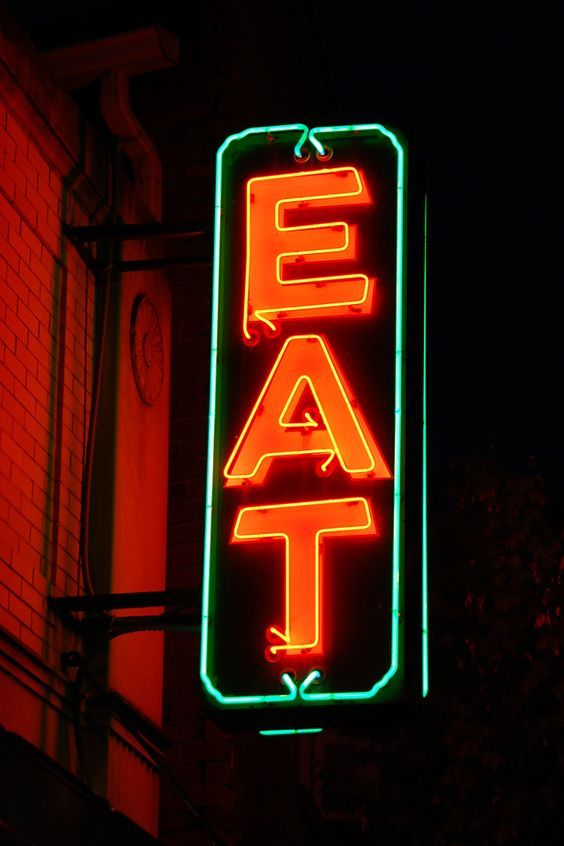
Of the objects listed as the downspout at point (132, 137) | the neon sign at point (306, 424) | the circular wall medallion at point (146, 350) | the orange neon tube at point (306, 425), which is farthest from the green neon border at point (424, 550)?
the downspout at point (132, 137)

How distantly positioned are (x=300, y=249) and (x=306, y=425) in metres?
1.13

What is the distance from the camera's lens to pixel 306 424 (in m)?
8.48

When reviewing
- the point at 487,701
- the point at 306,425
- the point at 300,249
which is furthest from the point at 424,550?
the point at 487,701

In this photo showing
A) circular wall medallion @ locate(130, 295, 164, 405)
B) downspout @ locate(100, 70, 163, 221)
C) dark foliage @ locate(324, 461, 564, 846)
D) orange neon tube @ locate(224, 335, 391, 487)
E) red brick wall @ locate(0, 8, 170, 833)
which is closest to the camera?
red brick wall @ locate(0, 8, 170, 833)

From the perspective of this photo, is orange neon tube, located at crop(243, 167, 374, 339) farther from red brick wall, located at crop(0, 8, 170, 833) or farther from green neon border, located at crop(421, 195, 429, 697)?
red brick wall, located at crop(0, 8, 170, 833)

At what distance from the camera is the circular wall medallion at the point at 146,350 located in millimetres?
10047

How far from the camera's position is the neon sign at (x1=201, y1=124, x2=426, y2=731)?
8086 mm

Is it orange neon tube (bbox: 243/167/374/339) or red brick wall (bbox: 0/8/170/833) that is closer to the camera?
red brick wall (bbox: 0/8/170/833)

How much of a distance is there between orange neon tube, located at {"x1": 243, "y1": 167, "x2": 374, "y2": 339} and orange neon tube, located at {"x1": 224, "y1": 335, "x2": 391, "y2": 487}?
0.82 ft

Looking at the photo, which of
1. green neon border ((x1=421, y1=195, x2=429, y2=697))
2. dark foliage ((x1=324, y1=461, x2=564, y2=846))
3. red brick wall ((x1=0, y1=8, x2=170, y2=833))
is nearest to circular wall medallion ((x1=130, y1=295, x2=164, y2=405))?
red brick wall ((x1=0, y1=8, x2=170, y2=833))

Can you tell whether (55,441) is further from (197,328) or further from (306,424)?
(197,328)

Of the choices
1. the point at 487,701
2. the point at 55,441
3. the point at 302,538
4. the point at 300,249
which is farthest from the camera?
the point at 487,701

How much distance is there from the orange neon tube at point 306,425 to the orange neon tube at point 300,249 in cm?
25

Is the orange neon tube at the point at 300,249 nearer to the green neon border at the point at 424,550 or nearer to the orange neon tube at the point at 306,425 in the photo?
the orange neon tube at the point at 306,425
